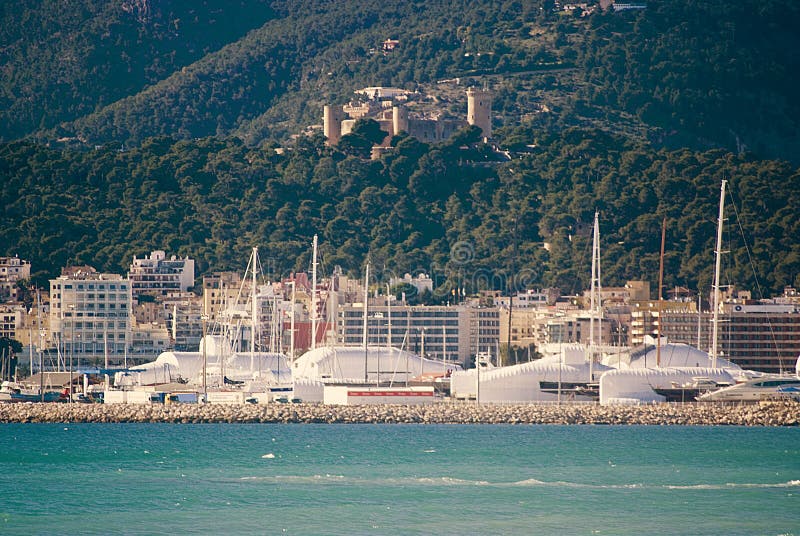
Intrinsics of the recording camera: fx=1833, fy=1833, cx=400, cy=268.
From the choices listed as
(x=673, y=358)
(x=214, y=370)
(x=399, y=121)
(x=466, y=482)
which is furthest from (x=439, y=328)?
(x=466, y=482)

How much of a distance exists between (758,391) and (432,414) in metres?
12.1

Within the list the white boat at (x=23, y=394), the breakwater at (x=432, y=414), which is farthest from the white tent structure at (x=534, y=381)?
the white boat at (x=23, y=394)

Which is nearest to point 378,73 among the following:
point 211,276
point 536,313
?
point 211,276

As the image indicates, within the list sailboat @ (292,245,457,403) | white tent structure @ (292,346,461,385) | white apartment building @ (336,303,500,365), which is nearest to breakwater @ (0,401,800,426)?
sailboat @ (292,245,457,403)

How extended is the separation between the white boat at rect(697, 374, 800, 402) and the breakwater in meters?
2.02

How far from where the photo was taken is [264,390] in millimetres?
67875

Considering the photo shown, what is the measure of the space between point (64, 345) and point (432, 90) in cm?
6512

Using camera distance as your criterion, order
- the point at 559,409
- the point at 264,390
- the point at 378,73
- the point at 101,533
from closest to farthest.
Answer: the point at 101,533 < the point at 559,409 < the point at 264,390 < the point at 378,73

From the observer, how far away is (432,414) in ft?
200

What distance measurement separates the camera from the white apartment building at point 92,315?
9800cm

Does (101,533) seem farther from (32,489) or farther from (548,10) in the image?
(548,10)

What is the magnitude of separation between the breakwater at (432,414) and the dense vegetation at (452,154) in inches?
1690

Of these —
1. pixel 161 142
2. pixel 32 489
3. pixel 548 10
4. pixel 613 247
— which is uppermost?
pixel 548 10

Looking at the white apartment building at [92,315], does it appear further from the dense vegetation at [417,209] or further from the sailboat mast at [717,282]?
the sailboat mast at [717,282]
